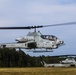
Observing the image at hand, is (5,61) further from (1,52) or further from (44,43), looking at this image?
(44,43)

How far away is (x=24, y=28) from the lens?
884 inches

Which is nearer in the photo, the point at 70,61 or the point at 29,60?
the point at 29,60

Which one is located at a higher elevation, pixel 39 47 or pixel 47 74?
pixel 39 47

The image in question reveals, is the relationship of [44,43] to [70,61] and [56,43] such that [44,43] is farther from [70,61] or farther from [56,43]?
[70,61]

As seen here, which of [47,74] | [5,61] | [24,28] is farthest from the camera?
[5,61]

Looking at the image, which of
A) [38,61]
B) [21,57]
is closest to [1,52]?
[21,57]

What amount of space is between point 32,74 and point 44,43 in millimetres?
18924

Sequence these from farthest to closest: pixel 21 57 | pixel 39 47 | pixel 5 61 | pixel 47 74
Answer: pixel 21 57 → pixel 5 61 → pixel 39 47 → pixel 47 74

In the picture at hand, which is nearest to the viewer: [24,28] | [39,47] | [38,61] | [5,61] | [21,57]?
[24,28]

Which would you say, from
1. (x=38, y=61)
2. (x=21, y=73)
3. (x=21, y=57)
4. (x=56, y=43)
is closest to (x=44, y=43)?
(x=56, y=43)

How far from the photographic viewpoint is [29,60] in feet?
294

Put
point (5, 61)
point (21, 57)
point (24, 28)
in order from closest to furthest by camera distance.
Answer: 1. point (24, 28)
2. point (5, 61)
3. point (21, 57)

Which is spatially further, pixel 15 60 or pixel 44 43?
pixel 15 60

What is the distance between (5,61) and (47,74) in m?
53.1
